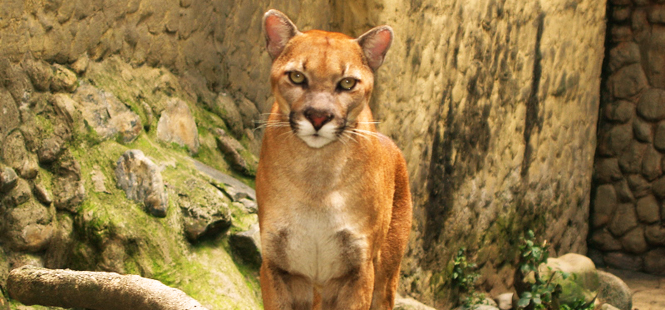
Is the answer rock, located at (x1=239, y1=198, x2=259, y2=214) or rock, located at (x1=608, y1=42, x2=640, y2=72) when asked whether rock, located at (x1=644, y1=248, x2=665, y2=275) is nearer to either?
rock, located at (x1=608, y1=42, x2=640, y2=72)

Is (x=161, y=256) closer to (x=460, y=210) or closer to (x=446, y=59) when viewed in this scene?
(x=446, y=59)

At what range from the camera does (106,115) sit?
3.81 meters

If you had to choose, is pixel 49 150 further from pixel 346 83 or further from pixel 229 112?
pixel 346 83

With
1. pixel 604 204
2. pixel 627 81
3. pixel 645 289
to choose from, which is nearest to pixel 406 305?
pixel 645 289

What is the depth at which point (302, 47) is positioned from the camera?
268cm

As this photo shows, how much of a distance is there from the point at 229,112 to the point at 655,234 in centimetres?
664

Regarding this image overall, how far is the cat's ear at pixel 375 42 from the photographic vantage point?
2773mm

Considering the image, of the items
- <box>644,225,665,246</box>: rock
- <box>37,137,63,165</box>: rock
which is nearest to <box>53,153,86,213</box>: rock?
<box>37,137,63,165</box>: rock

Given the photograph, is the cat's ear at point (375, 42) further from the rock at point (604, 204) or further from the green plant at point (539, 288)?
Result: the rock at point (604, 204)

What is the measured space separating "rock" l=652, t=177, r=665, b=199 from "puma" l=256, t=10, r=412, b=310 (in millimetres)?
7241

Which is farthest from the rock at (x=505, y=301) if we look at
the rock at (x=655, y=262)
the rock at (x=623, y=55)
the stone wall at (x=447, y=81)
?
the rock at (x=623, y=55)

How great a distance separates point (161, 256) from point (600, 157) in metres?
7.32

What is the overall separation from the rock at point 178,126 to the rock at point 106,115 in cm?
21

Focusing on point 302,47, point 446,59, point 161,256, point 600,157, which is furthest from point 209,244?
point 600,157
